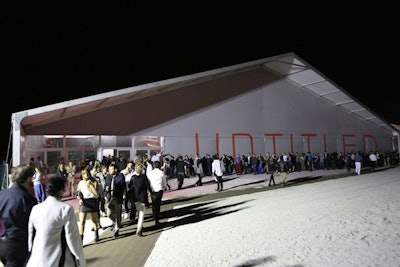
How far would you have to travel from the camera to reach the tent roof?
48.8 ft

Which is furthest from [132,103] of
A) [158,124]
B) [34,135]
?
[34,135]

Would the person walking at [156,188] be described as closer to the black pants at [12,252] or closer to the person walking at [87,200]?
the person walking at [87,200]

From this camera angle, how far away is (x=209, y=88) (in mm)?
21734

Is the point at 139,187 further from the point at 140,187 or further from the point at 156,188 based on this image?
the point at 156,188

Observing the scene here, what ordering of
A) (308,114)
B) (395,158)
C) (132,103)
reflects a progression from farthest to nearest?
(395,158)
(308,114)
(132,103)

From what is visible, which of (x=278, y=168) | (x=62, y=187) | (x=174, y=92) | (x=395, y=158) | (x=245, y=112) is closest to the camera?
(x=62, y=187)

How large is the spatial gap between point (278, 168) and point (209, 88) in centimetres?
855

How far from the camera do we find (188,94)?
20875mm

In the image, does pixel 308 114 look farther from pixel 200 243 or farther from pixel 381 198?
pixel 200 243

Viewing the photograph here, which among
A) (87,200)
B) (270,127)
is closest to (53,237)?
(87,200)

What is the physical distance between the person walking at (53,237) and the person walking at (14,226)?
0.22 meters

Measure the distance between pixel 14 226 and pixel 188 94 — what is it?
18.1 meters

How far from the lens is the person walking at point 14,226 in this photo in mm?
3176

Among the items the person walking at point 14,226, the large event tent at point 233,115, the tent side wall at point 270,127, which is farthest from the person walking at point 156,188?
the tent side wall at point 270,127
